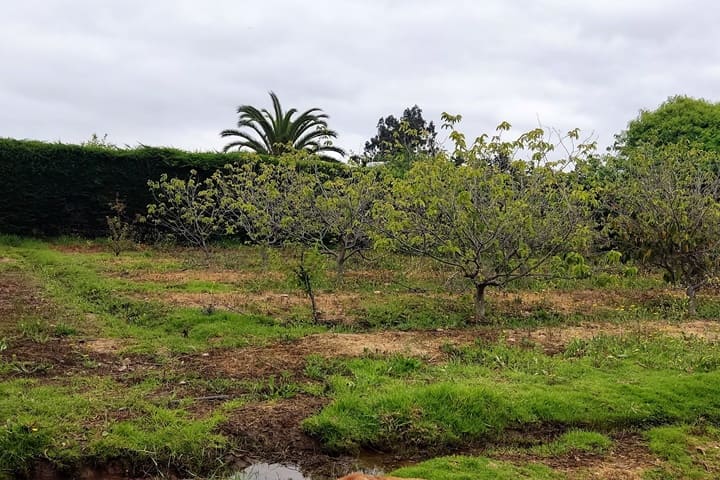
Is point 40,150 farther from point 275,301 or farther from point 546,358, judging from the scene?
point 546,358

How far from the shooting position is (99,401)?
4.44 metres

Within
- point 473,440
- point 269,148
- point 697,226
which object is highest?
point 269,148

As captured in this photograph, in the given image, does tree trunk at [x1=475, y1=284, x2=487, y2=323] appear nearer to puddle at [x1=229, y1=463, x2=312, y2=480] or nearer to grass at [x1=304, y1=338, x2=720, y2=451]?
grass at [x1=304, y1=338, x2=720, y2=451]

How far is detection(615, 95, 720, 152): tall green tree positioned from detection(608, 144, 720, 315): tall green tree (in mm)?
9644

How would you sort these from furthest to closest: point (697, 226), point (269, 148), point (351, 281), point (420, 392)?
1. point (269, 148)
2. point (351, 281)
3. point (697, 226)
4. point (420, 392)

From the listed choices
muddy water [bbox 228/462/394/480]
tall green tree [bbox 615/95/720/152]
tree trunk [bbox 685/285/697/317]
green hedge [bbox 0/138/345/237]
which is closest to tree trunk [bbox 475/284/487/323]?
tree trunk [bbox 685/285/697/317]

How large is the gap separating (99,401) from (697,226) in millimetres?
8767

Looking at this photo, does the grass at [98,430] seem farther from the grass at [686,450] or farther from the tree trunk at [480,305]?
the tree trunk at [480,305]

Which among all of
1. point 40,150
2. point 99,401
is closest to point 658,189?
point 99,401

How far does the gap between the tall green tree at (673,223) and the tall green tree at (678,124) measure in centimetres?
964

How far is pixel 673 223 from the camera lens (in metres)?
9.25

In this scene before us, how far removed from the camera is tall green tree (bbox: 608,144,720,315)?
9180mm

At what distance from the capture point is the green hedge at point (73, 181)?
15.6 m

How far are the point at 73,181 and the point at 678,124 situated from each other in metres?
19.5
